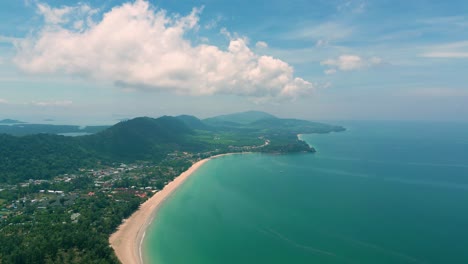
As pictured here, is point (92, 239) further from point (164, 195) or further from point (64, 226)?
point (164, 195)

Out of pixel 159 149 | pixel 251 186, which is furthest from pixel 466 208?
pixel 159 149

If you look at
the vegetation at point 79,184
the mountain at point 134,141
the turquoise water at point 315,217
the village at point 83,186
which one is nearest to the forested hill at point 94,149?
the mountain at point 134,141

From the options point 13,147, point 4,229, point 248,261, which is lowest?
point 248,261

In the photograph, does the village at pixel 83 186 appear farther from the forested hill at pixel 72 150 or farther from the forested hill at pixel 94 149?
the forested hill at pixel 94 149

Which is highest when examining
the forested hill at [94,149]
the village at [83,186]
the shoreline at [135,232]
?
the forested hill at [94,149]

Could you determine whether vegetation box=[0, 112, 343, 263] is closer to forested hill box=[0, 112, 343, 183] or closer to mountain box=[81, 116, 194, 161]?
forested hill box=[0, 112, 343, 183]

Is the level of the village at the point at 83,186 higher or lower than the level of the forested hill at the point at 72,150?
lower
